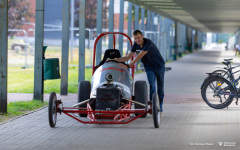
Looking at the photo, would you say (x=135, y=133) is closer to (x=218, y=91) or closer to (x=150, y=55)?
(x=150, y=55)

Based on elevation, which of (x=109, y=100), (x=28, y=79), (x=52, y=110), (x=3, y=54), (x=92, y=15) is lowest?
(x=28, y=79)

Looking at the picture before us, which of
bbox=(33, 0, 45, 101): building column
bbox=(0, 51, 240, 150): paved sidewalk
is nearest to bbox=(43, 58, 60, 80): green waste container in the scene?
bbox=(33, 0, 45, 101): building column

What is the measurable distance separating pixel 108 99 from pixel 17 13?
44.9 m

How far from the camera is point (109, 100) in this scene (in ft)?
32.1

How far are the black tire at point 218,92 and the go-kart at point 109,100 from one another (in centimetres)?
205

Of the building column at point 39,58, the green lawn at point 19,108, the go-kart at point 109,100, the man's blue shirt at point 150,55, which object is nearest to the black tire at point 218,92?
the man's blue shirt at point 150,55

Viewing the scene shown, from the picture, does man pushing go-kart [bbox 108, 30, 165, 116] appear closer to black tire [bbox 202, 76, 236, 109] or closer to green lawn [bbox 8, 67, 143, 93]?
black tire [bbox 202, 76, 236, 109]

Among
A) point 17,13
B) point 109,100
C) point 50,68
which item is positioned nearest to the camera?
point 109,100

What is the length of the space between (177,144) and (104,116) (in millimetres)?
1786

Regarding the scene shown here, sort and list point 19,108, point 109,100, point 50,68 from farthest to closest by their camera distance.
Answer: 1. point 50,68
2. point 19,108
3. point 109,100

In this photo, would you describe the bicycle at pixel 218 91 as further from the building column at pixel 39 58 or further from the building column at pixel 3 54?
the building column at pixel 3 54

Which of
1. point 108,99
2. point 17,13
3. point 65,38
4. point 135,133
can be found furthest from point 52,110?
point 17,13

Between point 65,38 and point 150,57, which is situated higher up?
point 65,38

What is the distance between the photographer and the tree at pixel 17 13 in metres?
52.3
